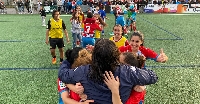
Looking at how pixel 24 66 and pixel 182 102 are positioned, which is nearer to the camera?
pixel 182 102

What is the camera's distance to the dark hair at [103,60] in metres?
2.56

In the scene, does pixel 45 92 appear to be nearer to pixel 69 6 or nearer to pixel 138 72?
pixel 138 72

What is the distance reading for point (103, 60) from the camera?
256cm

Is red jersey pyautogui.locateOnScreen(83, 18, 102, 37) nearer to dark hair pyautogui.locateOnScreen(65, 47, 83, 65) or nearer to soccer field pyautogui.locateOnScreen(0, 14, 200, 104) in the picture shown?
soccer field pyautogui.locateOnScreen(0, 14, 200, 104)

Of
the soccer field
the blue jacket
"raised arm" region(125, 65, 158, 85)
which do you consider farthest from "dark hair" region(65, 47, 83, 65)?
the soccer field

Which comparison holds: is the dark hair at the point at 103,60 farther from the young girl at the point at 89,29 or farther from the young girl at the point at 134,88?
the young girl at the point at 89,29

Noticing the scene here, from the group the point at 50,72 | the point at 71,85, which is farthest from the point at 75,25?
the point at 71,85

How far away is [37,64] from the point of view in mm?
9656

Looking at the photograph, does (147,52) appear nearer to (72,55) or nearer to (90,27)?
(72,55)

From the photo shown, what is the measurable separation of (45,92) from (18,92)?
74 cm

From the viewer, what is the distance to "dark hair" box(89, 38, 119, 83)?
8.39 feet

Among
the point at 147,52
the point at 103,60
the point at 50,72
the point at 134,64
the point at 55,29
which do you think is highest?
the point at 103,60

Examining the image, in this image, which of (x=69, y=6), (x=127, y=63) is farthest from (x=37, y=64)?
(x=69, y=6)

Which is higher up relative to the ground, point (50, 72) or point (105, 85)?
point (105, 85)
